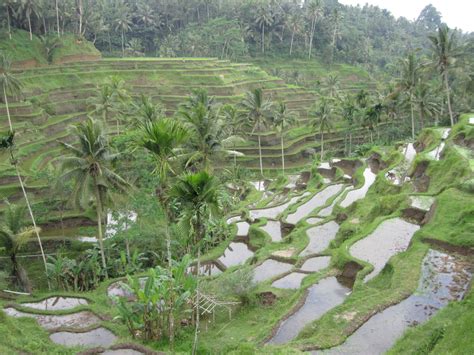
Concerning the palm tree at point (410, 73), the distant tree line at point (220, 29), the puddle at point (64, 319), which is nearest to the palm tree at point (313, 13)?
the distant tree line at point (220, 29)

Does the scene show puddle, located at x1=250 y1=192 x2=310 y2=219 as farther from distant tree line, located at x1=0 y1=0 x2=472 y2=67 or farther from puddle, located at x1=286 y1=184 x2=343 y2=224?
distant tree line, located at x1=0 y1=0 x2=472 y2=67

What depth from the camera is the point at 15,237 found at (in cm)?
2395

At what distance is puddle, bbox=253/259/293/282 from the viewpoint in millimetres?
22266

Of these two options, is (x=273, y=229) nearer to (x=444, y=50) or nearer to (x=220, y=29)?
(x=444, y=50)

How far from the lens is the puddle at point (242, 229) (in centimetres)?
3036

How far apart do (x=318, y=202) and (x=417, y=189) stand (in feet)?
27.1

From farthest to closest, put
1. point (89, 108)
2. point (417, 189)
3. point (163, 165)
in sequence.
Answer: point (89, 108) → point (417, 189) → point (163, 165)

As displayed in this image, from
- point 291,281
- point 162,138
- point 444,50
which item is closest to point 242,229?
point 291,281

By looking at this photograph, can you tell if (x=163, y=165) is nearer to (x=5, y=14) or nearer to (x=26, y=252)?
(x=26, y=252)

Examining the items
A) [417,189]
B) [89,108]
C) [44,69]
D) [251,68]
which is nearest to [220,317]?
[417,189]

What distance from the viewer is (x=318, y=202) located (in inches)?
1398

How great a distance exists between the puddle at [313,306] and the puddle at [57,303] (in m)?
11.2

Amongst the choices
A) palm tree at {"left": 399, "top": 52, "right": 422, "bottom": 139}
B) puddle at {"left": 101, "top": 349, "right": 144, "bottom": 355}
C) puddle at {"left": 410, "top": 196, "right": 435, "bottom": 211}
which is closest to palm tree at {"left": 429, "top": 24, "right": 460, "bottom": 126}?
palm tree at {"left": 399, "top": 52, "right": 422, "bottom": 139}

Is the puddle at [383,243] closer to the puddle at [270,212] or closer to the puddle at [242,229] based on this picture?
the puddle at [242,229]
